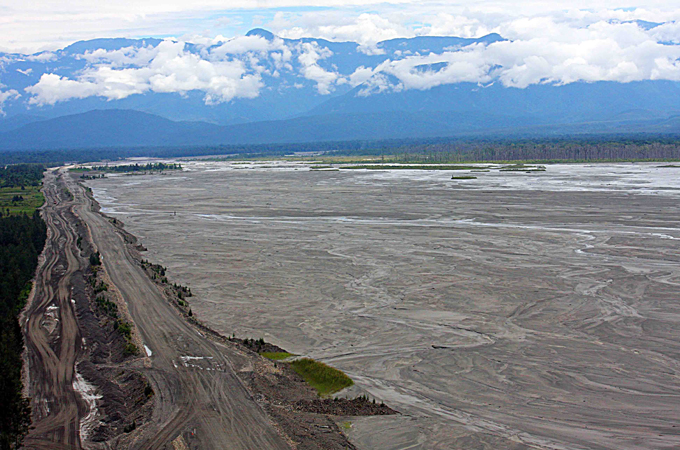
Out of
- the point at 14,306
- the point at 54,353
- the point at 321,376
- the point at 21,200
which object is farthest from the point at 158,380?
the point at 21,200

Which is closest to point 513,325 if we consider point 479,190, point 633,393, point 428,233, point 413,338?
point 413,338

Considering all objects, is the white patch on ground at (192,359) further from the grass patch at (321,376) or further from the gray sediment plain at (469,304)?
the gray sediment plain at (469,304)

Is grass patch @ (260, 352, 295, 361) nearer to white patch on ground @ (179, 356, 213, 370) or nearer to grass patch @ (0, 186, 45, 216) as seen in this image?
white patch on ground @ (179, 356, 213, 370)

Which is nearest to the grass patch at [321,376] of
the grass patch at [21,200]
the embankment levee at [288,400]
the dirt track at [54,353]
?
the embankment levee at [288,400]

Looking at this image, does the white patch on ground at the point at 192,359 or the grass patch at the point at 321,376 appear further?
the white patch on ground at the point at 192,359

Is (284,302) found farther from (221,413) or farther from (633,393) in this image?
(633,393)
